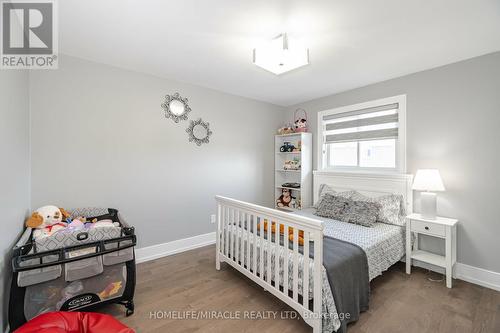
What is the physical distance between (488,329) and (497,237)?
40.2 inches

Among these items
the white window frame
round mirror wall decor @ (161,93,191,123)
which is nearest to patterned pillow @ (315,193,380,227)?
the white window frame

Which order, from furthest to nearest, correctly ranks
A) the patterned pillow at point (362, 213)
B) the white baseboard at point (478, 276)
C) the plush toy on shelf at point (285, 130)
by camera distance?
the plush toy on shelf at point (285, 130) → the patterned pillow at point (362, 213) → the white baseboard at point (478, 276)

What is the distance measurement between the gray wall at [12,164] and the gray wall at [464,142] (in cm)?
390

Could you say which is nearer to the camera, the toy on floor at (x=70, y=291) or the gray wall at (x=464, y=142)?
the toy on floor at (x=70, y=291)

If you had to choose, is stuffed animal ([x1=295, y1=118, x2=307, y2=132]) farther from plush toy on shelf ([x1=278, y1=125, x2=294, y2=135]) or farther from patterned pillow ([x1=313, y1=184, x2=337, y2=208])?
patterned pillow ([x1=313, y1=184, x2=337, y2=208])

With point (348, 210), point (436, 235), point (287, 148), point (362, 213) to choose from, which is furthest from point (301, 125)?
point (436, 235)

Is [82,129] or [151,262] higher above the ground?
[82,129]

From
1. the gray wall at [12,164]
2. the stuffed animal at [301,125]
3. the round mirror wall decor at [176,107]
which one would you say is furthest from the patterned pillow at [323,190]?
the gray wall at [12,164]

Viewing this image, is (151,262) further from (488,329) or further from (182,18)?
(488,329)

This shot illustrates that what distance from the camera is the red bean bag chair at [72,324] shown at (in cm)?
115

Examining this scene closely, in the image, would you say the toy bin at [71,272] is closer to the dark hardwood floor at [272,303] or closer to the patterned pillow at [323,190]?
the dark hardwood floor at [272,303]

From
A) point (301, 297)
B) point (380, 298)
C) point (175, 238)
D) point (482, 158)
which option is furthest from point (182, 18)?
point (482, 158)

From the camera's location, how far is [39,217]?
73.7 inches

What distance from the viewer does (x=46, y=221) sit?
6.27ft
